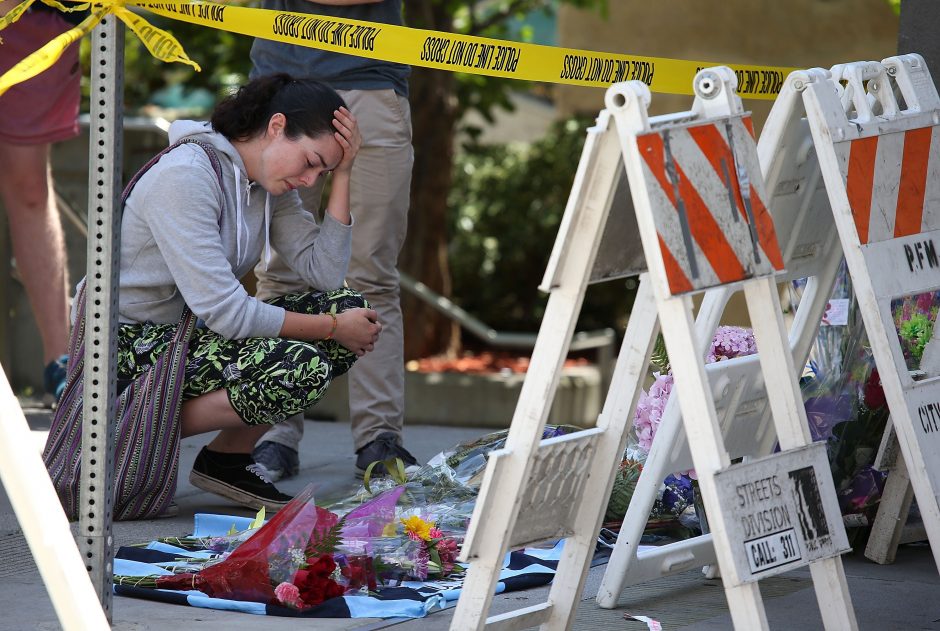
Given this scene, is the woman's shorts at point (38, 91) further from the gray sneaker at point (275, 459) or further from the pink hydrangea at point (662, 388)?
the pink hydrangea at point (662, 388)

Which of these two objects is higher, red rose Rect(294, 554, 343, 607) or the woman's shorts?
the woman's shorts

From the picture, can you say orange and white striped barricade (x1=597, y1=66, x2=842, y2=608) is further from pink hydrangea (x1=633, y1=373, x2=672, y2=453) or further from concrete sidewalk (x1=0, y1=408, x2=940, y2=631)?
pink hydrangea (x1=633, y1=373, x2=672, y2=453)

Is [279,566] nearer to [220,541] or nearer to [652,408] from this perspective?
[220,541]

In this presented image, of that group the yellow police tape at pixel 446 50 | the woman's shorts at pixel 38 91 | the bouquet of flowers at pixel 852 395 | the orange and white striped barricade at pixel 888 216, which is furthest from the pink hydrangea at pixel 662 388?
the woman's shorts at pixel 38 91

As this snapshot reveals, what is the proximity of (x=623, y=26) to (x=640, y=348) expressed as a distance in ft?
31.3

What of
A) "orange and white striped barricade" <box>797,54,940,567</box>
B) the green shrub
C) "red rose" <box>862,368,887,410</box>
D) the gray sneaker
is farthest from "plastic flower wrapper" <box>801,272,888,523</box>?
the green shrub

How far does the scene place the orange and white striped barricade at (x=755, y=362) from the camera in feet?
10.4

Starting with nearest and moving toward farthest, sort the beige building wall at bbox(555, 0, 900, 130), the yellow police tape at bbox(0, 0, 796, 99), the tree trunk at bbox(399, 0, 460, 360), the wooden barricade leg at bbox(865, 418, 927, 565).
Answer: the yellow police tape at bbox(0, 0, 796, 99)
the wooden barricade leg at bbox(865, 418, 927, 565)
the tree trunk at bbox(399, 0, 460, 360)
the beige building wall at bbox(555, 0, 900, 130)

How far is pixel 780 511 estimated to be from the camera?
8.87ft

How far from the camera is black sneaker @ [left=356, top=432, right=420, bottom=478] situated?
4.48m

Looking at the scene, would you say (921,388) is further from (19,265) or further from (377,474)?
(19,265)

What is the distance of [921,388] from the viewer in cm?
309

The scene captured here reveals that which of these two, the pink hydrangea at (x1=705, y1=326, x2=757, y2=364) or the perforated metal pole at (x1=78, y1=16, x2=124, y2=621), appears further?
the pink hydrangea at (x1=705, y1=326, x2=757, y2=364)

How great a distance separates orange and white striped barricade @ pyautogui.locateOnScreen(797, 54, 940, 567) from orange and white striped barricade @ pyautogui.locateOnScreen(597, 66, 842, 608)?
138mm
